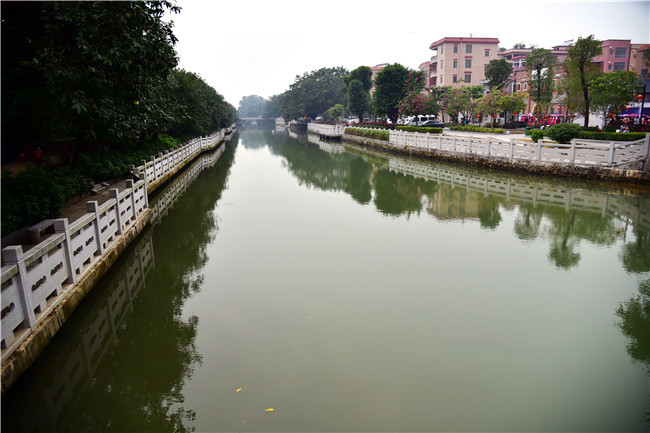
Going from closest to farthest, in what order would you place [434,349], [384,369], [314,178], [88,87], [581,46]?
[384,369], [434,349], [88,87], [314,178], [581,46]

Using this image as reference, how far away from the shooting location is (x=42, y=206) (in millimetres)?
6125

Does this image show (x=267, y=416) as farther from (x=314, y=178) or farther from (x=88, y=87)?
(x=314, y=178)

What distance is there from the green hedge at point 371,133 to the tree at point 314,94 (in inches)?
1144

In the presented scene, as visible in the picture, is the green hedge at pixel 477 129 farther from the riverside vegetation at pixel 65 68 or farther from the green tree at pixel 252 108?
the green tree at pixel 252 108

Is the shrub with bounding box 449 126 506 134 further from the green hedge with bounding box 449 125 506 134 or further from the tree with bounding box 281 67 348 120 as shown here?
the tree with bounding box 281 67 348 120

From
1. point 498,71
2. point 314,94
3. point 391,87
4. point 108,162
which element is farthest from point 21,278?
point 314,94

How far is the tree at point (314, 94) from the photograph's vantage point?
229ft

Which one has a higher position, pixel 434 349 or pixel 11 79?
pixel 11 79

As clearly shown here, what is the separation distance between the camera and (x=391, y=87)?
39094 mm

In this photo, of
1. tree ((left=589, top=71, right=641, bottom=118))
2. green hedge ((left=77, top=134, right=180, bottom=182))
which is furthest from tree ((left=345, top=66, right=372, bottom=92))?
green hedge ((left=77, top=134, right=180, bottom=182))

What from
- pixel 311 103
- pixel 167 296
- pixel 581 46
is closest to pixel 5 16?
pixel 167 296

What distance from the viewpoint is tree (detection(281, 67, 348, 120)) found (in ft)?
229

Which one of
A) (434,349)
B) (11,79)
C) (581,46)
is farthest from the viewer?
(581,46)

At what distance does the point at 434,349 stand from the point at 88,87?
18.5 feet
